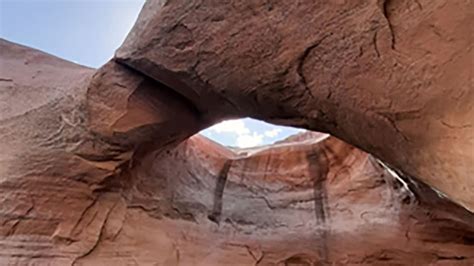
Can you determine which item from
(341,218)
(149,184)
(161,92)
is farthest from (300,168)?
(161,92)

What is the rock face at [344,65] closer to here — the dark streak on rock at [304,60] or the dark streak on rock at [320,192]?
the dark streak on rock at [304,60]

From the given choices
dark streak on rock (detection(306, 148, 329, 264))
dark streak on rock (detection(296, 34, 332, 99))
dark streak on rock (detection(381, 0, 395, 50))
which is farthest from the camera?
dark streak on rock (detection(306, 148, 329, 264))

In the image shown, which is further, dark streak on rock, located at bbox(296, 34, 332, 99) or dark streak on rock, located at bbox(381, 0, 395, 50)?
dark streak on rock, located at bbox(296, 34, 332, 99)

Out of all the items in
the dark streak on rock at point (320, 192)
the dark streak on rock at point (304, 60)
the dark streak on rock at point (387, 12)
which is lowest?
the dark streak on rock at point (320, 192)

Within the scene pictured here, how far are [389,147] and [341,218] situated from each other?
0.91m

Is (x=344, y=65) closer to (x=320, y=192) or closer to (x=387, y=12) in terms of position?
(x=387, y=12)

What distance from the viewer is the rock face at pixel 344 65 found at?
52.8 inches

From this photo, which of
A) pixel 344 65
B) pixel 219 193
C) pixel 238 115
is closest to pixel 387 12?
pixel 344 65

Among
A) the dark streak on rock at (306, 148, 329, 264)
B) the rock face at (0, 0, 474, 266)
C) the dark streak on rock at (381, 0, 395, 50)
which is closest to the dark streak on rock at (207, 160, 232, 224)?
the rock face at (0, 0, 474, 266)

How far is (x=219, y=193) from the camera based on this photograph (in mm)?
2473

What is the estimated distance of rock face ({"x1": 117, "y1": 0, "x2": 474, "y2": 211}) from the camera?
134cm

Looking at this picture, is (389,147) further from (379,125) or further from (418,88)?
(418,88)

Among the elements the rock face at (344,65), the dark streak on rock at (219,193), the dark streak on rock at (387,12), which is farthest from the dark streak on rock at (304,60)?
the dark streak on rock at (219,193)

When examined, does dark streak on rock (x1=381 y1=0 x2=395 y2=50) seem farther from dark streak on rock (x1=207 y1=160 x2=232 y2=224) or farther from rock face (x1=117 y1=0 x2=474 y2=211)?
dark streak on rock (x1=207 y1=160 x2=232 y2=224)
